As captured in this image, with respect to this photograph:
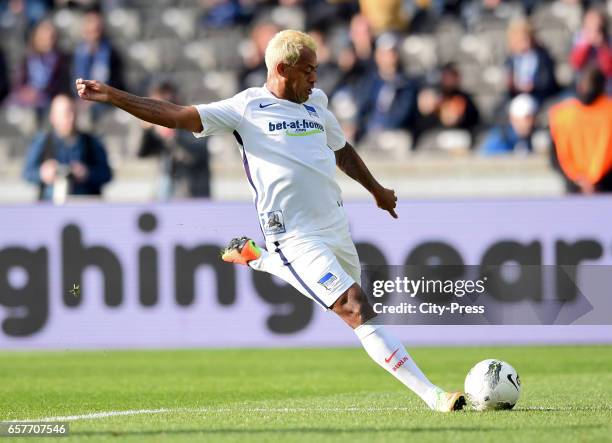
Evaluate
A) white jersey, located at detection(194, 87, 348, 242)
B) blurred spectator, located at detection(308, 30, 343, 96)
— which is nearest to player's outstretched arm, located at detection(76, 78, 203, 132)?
white jersey, located at detection(194, 87, 348, 242)

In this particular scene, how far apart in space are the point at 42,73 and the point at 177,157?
603 centimetres

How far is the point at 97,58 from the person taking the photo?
2103 centimetres

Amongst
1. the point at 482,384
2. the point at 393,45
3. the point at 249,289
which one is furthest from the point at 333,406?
the point at 393,45

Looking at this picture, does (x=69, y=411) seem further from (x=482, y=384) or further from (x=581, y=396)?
(x=581, y=396)

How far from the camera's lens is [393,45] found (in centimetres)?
1927

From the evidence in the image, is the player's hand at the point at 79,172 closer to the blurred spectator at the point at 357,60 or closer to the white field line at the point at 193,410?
the blurred spectator at the point at 357,60

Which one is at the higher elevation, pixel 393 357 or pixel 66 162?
pixel 66 162

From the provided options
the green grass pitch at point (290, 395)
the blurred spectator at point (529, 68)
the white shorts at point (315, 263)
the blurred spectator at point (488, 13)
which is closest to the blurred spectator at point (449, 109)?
the blurred spectator at point (529, 68)

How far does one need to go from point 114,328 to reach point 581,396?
6.00m

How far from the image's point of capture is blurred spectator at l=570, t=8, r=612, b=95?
742 inches

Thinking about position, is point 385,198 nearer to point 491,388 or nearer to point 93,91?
point 491,388

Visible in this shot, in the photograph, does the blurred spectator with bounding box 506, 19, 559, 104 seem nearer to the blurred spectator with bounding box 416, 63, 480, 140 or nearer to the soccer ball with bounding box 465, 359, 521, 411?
the blurred spectator with bounding box 416, 63, 480, 140

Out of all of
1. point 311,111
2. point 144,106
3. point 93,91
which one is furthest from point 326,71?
point 93,91

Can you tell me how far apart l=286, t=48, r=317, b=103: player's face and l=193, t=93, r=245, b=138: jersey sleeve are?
0.96ft
